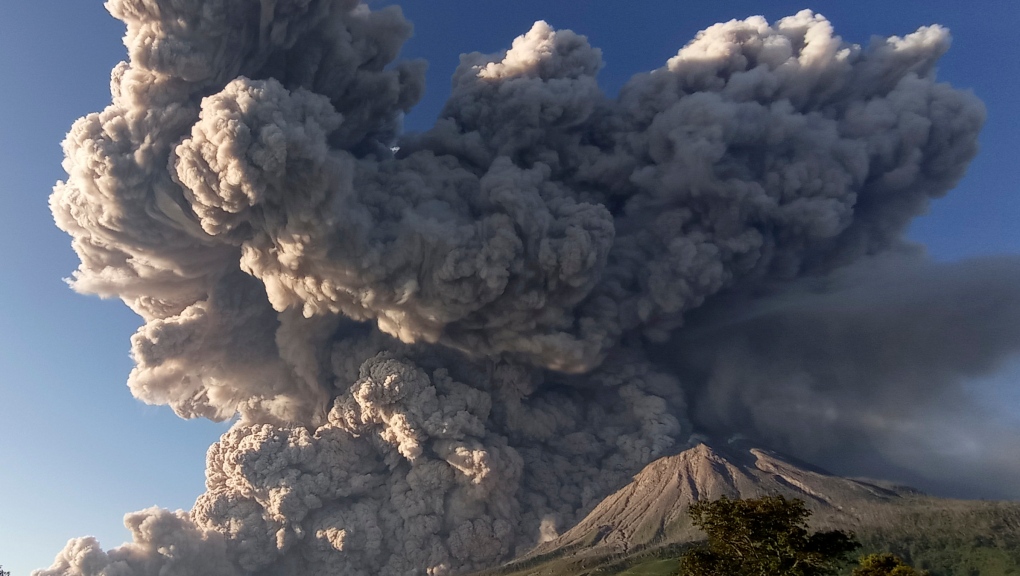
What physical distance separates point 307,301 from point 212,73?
1287 centimetres

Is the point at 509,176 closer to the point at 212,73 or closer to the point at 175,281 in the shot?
the point at 212,73

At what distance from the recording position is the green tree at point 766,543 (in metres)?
12.9

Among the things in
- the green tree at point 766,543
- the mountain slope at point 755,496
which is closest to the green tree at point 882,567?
the green tree at point 766,543

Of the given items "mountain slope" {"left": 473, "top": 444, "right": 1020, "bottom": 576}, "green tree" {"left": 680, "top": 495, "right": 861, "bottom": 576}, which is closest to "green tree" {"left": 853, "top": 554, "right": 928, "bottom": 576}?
"green tree" {"left": 680, "top": 495, "right": 861, "bottom": 576}

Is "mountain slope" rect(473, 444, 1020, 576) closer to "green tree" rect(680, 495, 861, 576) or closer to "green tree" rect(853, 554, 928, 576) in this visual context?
"green tree" rect(853, 554, 928, 576)

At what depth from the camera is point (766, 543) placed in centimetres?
1329

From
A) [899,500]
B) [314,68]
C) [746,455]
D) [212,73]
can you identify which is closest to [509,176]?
[314,68]

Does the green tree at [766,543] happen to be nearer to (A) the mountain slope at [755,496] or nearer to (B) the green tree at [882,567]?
(B) the green tree at [882,567]

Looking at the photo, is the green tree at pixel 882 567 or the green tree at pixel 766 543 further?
the green tree at pixel 766 543

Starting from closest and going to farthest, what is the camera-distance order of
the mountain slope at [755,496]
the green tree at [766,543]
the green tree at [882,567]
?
the green tree at [882,567] → the green tree at [766,543] → the mountain slope at [755,496]

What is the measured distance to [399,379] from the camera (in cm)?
4247

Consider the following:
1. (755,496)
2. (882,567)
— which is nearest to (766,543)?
(882,567)

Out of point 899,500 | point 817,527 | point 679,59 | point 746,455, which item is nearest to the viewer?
point 817,527

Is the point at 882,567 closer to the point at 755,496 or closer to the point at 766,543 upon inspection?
the point at 766,543
